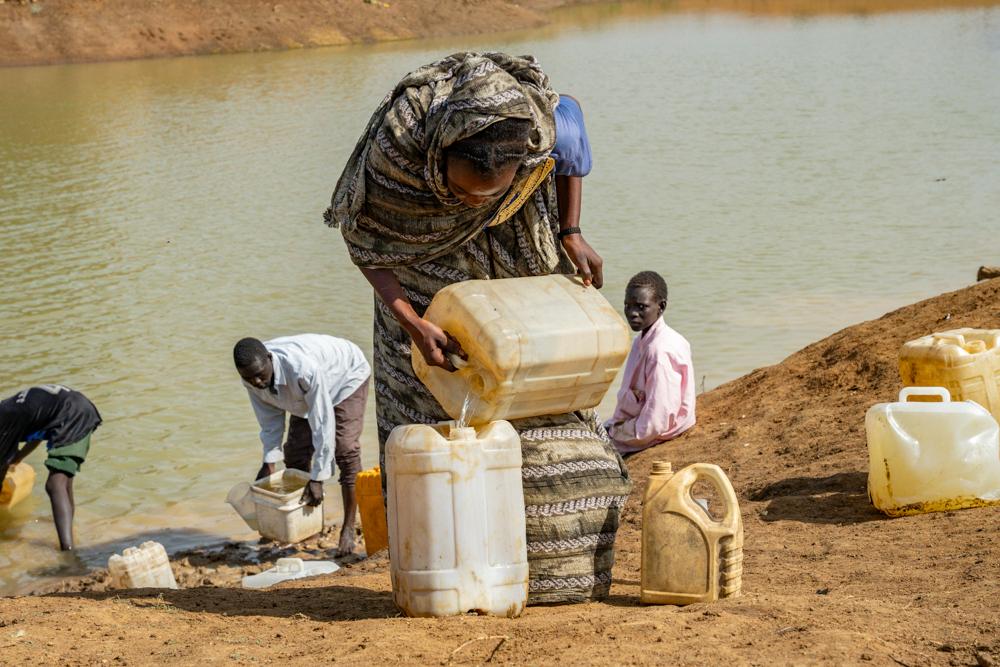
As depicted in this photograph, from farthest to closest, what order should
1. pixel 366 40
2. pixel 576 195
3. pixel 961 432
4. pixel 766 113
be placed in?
pixel 366 40, pixel 766 113, pixel 961 432, pixel 576 195

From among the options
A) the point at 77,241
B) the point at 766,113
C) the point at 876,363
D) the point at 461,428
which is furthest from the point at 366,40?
the point at 461,428

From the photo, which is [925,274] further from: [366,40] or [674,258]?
[366,40]

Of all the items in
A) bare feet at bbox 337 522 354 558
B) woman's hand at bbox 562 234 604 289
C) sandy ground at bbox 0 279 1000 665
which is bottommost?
bare feet at bbox 337 522 354 558

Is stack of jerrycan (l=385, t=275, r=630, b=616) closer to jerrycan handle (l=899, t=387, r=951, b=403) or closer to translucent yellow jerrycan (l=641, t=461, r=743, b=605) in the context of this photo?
translucent yellow jerrycan (l=641, t=461, r=743, b=605)

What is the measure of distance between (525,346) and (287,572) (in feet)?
8.99

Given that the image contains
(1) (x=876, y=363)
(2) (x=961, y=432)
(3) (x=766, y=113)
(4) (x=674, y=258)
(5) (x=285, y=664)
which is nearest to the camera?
(5) (x=285, y=664)

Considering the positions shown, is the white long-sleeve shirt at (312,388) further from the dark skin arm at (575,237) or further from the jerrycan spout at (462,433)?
the jerrycan spout at (462,433)

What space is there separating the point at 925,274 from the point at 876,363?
5146mm

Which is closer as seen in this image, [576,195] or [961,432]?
[576,195]

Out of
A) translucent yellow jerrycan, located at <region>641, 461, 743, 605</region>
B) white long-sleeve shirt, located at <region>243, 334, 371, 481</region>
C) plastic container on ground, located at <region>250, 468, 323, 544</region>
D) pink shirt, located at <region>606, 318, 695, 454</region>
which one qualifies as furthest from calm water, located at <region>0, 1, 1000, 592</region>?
translucent yellow jerrycan, located at <region>641, 461, 743, 605</region>

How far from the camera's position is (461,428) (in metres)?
3.26

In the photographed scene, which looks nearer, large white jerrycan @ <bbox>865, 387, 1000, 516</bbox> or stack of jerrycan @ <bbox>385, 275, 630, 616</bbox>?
stack of jerrycan @ <bbox>385, 275, 630, 616</bbox>

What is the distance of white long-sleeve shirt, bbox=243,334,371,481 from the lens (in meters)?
5.75

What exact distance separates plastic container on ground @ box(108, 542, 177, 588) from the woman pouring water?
1.91 meters
